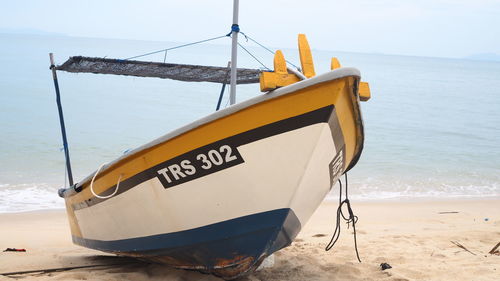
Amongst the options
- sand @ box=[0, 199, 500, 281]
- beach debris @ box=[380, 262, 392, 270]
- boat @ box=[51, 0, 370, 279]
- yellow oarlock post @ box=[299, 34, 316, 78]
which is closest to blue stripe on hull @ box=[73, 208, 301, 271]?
boat @ box=[51, 0, 370, 279]

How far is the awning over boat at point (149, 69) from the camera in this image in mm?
5582

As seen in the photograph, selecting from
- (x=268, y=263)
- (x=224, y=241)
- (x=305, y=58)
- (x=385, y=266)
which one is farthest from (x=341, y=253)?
(x=305, y=58)

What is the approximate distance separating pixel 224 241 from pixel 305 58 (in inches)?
54.7

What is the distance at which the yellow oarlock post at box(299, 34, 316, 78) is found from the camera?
375cm

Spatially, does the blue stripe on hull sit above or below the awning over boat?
below

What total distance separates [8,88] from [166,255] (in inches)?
1099

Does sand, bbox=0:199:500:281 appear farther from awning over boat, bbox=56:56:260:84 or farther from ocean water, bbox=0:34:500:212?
ocean water, bbox=0:34:500:212

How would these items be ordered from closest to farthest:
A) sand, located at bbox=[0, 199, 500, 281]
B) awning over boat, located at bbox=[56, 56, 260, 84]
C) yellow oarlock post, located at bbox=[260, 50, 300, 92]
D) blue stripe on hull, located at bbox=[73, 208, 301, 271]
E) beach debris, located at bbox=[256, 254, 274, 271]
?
yellow oarlock post, located at bbox=[260, 50, 300, 92], blue stripe on hull, located at bbox=[73, 208, 301, 271], sand, located at bbox=[0, 199, 500, 281], beach debris, located at bbox=[256, 254, 274, 271], awning over boat, located at bbox=[56, 56, 260, 84]

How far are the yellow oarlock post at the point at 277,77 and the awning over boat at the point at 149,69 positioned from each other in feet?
7.47

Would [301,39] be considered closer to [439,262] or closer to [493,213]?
[439,262]

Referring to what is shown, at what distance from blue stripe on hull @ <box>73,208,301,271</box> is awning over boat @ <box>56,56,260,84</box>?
2.07 m

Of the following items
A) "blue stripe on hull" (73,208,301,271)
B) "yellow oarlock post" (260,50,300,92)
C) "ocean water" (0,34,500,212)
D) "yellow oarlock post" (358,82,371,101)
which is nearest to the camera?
"yellow oarlock post" (260,50,300,92)

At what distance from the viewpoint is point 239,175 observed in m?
3.54

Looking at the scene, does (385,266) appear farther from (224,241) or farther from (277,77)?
(277,77)
